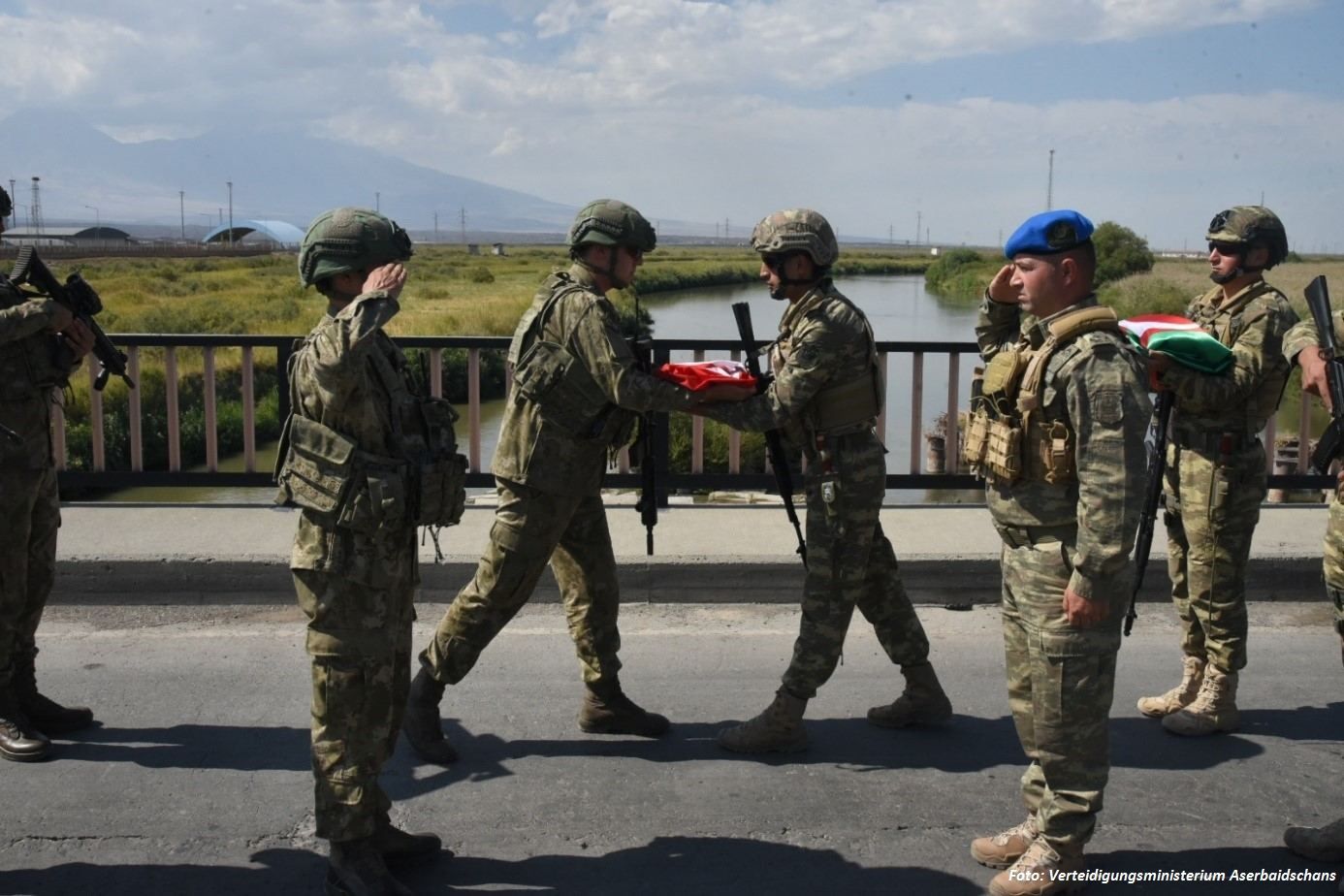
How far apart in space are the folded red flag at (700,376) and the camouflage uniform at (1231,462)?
1593mm

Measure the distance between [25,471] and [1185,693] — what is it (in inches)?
176

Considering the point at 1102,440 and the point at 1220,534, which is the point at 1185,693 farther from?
the point at 1102,440

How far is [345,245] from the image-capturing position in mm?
3590

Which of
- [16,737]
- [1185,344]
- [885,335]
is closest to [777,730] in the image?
[1185,344]

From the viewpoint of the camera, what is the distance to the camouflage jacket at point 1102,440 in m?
3.30

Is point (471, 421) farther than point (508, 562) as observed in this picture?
Yes

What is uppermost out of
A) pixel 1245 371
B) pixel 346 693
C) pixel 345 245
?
pixel 345 245

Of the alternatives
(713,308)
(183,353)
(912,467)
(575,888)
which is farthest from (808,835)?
(713,308)

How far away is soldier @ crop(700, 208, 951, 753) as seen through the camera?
14.6 ft

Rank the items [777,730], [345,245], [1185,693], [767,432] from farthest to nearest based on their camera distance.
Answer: [1185,693]
[767,432]
[777,730]
[345,245]

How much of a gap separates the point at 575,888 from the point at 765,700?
1.68 meters

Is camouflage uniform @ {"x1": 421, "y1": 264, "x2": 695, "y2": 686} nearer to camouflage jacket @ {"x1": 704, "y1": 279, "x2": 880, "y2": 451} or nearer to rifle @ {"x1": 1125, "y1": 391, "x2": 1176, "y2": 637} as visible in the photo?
camouflage jacket @ {"x1": 704, "y1": 279, "x2": 880, "y2": 451}

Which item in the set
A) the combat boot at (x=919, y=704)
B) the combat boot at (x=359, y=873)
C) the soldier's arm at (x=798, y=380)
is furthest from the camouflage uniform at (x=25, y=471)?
the combat boot at (x=919, y=704)

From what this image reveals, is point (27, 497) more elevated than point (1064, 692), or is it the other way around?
point (27, 497)
